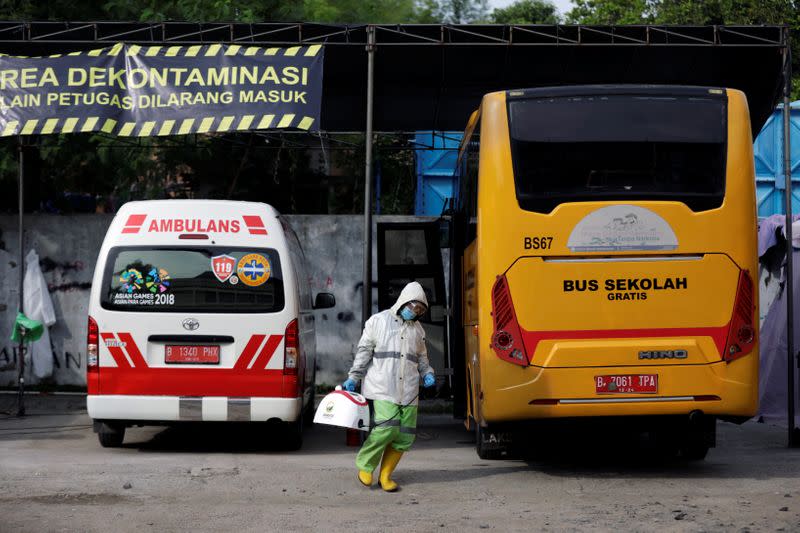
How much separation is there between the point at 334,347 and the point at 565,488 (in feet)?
30.2

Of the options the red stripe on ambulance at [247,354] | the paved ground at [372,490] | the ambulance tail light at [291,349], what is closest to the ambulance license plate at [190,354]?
the red stripe on ambulance at [247,354]

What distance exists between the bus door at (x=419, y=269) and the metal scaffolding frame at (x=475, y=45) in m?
1.66

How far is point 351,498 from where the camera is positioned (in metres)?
9.05

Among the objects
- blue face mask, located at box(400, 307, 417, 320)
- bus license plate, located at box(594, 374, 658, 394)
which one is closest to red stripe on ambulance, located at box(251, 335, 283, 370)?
blue face mask, located at box(400, 307, 417, 320)

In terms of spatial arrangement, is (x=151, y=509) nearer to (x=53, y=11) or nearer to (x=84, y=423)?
(x=84, y=423)

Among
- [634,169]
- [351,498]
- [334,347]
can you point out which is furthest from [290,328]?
[334,347]

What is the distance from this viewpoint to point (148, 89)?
13961mm

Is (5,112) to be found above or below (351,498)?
above

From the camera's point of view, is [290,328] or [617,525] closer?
[617,525]

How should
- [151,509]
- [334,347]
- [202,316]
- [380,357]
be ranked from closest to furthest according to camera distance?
[151,509]
[380,357]
[202,316]
[334,347]

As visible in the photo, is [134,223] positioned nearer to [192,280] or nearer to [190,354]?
[192,280]

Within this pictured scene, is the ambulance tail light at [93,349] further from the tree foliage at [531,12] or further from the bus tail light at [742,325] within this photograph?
the tree foliage at [531,12]

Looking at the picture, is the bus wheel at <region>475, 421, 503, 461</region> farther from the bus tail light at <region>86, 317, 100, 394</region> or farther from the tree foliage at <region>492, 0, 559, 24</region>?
the tree foliage at <region>492, 0, 559, 24</region>

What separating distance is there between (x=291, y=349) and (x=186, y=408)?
112 centimetres
